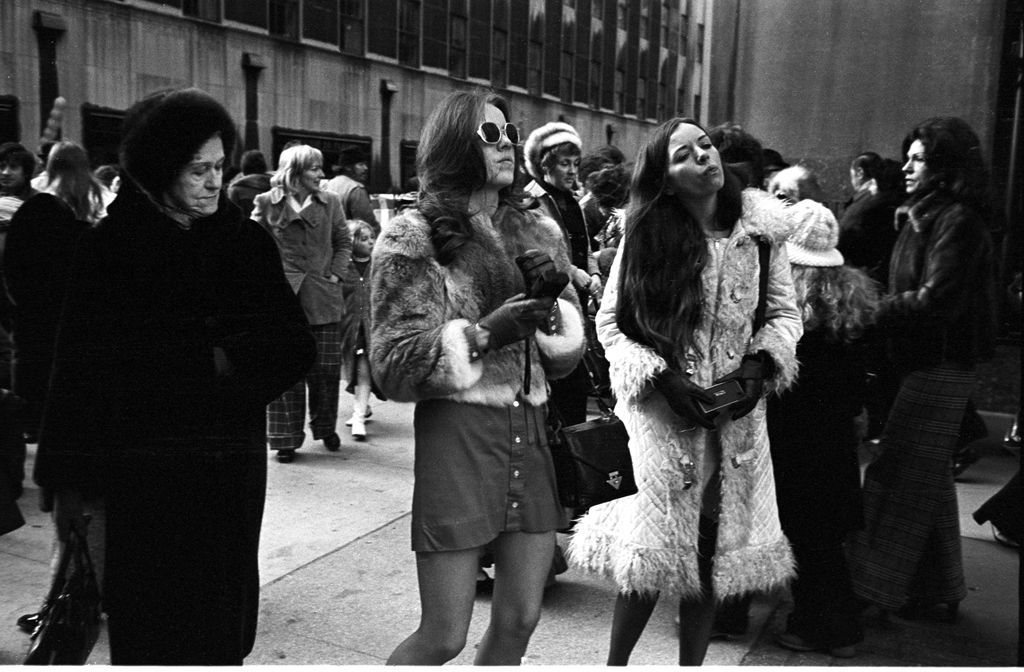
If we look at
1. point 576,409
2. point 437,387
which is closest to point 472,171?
point 437,387

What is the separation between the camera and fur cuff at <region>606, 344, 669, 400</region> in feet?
9.78

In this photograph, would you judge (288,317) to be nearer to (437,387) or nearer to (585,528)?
(437,387)

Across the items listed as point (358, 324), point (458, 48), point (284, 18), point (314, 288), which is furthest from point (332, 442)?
point (284, 18)

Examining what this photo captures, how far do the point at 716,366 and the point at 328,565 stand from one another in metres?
2.11

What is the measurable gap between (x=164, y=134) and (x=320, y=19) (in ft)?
3.86

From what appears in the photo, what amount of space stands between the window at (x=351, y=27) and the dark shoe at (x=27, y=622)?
6.83 feet

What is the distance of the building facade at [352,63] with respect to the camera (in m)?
2.77

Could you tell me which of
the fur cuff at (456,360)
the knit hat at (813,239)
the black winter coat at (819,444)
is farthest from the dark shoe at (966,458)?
the fur cuff at (456,360)

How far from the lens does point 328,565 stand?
4.30 metres

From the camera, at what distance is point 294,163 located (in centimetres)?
428

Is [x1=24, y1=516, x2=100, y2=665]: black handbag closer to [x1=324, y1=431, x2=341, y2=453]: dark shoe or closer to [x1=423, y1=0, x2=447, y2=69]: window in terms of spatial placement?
[x1=423, y1=0, x2=447, y2=69]: window

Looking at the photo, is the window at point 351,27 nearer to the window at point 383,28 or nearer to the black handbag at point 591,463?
the window at point 383,28

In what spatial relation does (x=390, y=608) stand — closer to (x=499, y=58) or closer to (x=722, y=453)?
(x=722, y=453)

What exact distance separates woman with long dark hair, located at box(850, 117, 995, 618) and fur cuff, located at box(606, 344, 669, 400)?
52.4 inches
